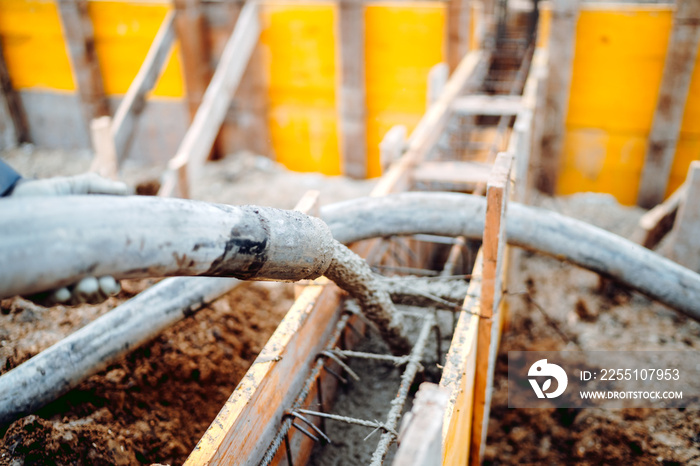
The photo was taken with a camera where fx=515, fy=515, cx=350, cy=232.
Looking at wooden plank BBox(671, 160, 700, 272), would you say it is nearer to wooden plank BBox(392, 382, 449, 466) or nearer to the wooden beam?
the wooden beam

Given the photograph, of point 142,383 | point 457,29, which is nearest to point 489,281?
point 142,383

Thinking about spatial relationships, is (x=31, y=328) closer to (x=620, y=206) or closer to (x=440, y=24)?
(x=440, y=24)

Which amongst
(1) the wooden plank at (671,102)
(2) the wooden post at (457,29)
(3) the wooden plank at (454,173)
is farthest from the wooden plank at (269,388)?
(1) the wooden plank at (671,102)

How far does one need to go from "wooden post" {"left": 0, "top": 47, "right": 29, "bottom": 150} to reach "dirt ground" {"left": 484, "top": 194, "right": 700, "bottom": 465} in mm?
11074

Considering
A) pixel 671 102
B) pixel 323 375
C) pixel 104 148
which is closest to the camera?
pixel 323 375

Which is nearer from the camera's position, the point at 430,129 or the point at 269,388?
the point at 269,388

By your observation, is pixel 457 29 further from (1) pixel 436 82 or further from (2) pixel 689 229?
(2) pixel 689 229

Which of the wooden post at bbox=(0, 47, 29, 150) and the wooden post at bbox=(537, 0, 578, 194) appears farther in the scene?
the wooden post at bbox=(0, 47, 29, 150)

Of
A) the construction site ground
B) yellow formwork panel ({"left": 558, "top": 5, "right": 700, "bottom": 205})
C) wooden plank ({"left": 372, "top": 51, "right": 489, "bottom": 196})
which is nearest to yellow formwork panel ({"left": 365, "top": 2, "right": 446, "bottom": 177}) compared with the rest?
wooden plank ({"left": 372, "top": 51, "right": 489, "bottom": 196})

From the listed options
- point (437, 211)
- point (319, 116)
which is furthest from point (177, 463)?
point (319, 116)

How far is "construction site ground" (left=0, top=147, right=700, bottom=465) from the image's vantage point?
11.9 feet

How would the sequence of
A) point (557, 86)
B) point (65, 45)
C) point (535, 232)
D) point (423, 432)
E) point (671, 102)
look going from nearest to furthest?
point (423, 432), point (535, 232), point (671, 102), point (557, 86), point (65, 45)

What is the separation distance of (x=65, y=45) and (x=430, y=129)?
8.38 metres

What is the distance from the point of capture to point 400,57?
940cm
